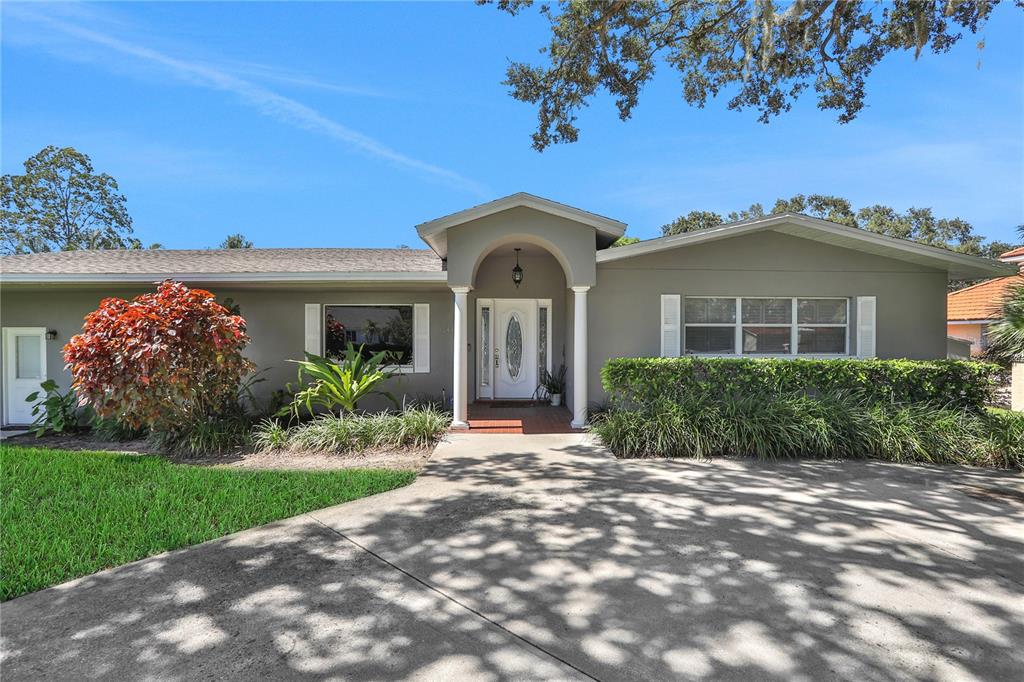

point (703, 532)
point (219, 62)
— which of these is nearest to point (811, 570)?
point (703, 532)

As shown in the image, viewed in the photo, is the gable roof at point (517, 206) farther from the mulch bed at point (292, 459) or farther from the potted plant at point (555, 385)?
the potted plant at point (555, 385)

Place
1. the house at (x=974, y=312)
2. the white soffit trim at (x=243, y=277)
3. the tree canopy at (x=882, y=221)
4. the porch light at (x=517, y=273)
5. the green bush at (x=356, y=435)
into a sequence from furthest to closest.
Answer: the tree canopy at (x=882, y=221) < the house at (x=974, y=312) < the porch light at (x=517, y=273) < the white soffit trim at (x=243, y=277) < the green bush at (x=356, y=435)

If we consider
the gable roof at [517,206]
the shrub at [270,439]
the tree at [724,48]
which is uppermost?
the tree at [724,48]

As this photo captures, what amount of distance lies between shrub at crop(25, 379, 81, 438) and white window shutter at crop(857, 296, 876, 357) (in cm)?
1423

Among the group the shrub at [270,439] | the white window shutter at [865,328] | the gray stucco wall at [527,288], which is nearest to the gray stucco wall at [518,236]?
the gray stucco wall at [527,288]

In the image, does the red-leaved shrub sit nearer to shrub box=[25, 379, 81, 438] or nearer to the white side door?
shrub box=[25, 379, 81, 438]

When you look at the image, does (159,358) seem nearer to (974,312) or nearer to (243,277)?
(243,277)

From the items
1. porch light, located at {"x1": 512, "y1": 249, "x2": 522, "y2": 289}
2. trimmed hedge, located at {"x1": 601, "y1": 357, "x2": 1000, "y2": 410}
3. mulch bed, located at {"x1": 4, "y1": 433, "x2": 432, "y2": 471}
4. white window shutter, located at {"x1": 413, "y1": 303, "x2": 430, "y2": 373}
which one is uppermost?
porch light, located at {"x1": 512, "y1": 249, "x2": 522, "y2": 289}

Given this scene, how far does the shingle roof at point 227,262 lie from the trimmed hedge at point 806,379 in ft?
14.7

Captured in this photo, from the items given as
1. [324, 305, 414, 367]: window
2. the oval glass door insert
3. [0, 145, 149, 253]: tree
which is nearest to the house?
the oval glass door insert

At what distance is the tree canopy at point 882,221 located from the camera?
3550 cm

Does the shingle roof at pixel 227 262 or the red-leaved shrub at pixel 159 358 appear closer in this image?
the red-leaved shrub at pixel 159 358

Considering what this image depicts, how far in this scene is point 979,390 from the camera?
7.71m

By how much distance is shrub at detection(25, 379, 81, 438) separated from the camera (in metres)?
9.50
